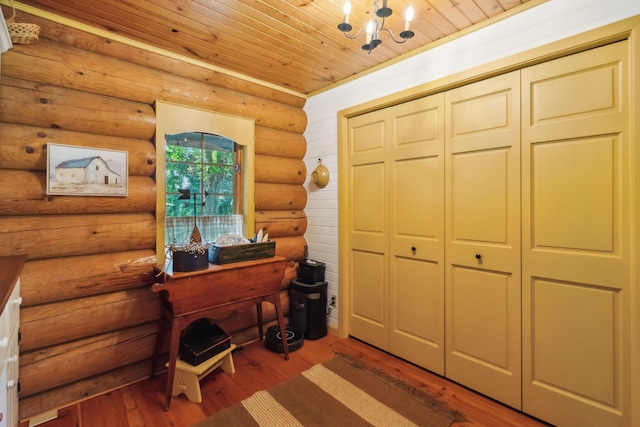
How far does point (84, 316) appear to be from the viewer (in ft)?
6.70

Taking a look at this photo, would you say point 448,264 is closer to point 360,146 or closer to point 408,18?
point 360,146

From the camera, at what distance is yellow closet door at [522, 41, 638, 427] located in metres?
1.63

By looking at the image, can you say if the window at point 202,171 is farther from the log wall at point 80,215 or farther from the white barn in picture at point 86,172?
the white barn in picture at point 86,172

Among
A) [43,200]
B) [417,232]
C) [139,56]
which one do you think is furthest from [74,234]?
[417,232]

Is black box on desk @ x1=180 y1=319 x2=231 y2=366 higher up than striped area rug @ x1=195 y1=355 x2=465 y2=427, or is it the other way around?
black box on desk @ x1=180 y1=319 x2=231 y2=366

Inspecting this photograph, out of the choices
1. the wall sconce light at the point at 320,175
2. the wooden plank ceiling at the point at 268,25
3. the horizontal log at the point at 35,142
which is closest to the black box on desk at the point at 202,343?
the horizontal log at the point at 35,142

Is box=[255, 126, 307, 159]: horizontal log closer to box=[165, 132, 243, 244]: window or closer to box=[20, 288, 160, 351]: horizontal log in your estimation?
box=[165, 132, 243, 244]: window

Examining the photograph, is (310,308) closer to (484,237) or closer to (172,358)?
(172,358)

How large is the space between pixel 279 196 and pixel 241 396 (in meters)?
1.83

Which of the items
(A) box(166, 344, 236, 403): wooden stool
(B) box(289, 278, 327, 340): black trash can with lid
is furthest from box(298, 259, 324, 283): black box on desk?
(A) box(166, 344, 236, 403): wooden stool

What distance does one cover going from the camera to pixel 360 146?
2.89 m

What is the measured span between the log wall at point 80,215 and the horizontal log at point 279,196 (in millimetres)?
965

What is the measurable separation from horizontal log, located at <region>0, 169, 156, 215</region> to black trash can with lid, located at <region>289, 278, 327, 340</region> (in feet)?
5.29

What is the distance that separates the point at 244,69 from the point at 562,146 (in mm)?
2538
